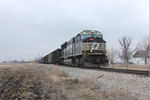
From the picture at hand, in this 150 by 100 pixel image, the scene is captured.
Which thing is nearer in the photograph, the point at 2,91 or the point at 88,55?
the point at 2,91

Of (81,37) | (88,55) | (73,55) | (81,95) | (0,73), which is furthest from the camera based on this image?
(73,55)

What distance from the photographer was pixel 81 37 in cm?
2409

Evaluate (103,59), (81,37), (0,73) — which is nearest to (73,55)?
(81,37)

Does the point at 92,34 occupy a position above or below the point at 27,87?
above

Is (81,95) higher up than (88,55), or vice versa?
(88,55)

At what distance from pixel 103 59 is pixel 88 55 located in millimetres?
1669

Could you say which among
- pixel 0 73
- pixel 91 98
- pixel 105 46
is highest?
pixel 105 46

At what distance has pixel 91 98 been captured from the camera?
21.5ft

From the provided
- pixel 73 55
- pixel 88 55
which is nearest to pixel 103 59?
pixel 88 55

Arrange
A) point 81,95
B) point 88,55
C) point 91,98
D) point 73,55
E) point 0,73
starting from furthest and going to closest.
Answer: point 73,55 → point 88,55 → point 0,73 → point 81,95 → point 91,98

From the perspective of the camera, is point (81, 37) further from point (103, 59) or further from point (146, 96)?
point (146, 96)

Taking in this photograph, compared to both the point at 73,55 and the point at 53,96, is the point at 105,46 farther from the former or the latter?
the point at 53,96

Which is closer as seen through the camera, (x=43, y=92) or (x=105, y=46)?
(x=43, y=92)

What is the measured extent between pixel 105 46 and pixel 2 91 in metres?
17.8
